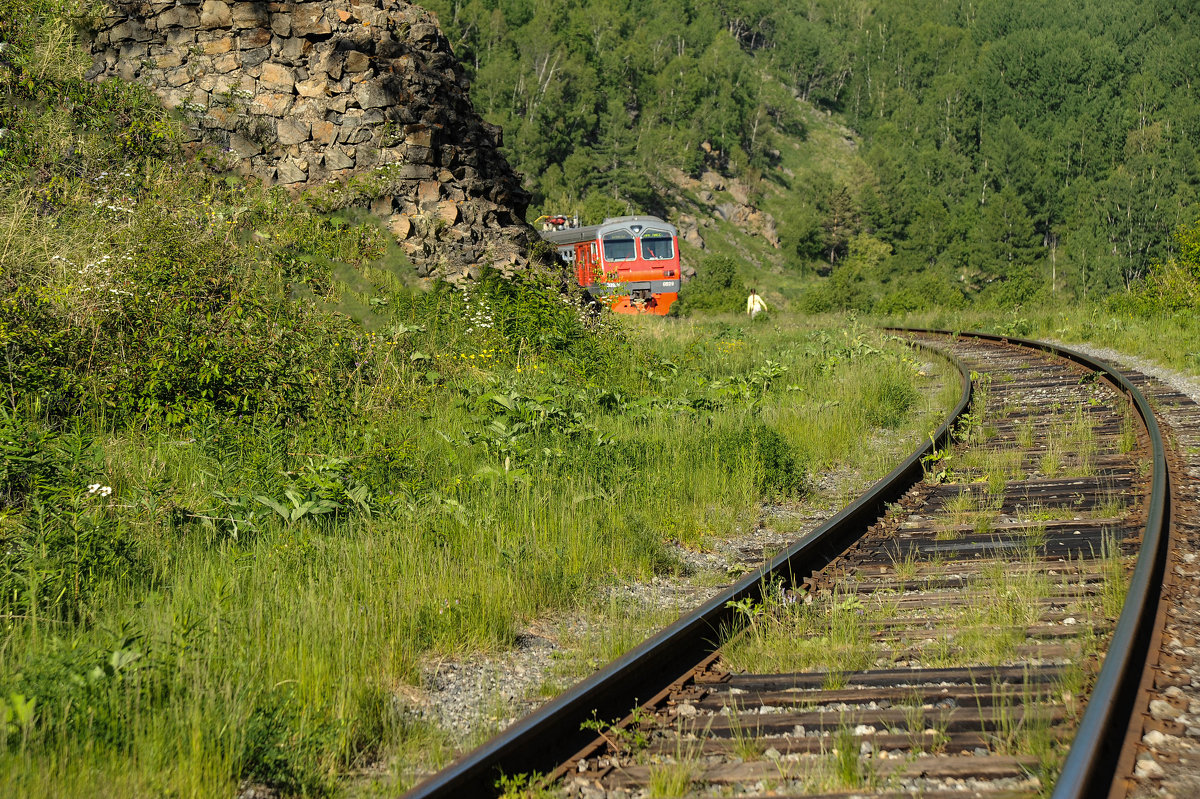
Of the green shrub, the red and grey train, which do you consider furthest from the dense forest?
the green shrub

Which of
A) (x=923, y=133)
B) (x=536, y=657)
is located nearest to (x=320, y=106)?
(x=536, y=657)

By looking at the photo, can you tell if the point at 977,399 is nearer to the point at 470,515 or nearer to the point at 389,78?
the point at 470,515

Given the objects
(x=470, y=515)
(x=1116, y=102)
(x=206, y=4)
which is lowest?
(x=470, y=515)

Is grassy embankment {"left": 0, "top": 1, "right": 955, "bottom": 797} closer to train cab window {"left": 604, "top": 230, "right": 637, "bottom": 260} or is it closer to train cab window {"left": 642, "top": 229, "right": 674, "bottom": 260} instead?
train cab window {"left": 604, "top": 230, "right": 637, "bottom": 260}

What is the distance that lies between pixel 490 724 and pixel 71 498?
325 centimetres

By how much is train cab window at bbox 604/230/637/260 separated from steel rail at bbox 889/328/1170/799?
79.4 feet

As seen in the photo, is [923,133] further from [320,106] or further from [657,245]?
[320,106]

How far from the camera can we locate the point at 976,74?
423ft

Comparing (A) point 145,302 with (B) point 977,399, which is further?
(B) point 977,399

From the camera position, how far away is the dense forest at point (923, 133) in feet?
294

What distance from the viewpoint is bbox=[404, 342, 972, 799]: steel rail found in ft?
10.5

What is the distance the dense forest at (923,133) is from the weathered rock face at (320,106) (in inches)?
2566

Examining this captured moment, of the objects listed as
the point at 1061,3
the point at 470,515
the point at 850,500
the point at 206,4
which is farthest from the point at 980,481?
the point at 1061,3

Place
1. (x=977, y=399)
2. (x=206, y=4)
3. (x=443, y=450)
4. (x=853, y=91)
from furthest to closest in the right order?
(x=853, y=91) → (x=206, y=4) → (x=977, y=399) → (x=443, y=450)
